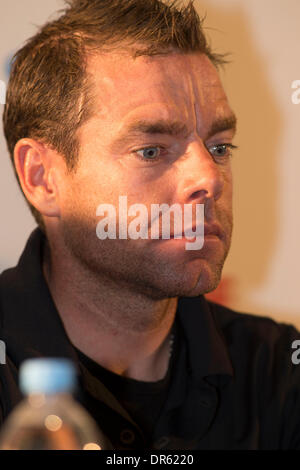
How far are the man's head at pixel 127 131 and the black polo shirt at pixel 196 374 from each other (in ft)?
0.43

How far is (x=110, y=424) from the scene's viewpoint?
95cm

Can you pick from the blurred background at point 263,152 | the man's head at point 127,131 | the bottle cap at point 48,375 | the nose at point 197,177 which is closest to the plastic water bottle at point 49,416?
the bottle cap at point 48,375

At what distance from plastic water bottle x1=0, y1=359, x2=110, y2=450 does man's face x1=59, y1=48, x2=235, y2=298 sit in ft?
0.64

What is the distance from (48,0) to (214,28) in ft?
1.08

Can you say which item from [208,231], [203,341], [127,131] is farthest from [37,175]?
[203,341]

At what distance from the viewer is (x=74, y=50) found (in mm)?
997

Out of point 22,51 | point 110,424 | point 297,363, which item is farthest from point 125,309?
point 22,51

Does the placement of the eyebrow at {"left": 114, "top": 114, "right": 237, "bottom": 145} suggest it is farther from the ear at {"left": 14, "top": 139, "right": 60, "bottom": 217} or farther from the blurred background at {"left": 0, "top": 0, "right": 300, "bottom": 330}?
the blurred background at {"left": 0, "top": 0, "right": 300, "bottom": 330}

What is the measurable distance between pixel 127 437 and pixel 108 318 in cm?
20

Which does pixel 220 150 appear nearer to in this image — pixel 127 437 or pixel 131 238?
pixel 131 238

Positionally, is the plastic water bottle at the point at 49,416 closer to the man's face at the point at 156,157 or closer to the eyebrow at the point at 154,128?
the man's face at the point at 156,157

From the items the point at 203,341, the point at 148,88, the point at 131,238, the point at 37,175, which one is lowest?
the point at 203,341

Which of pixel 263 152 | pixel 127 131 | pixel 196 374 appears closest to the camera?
pixel 127 131
